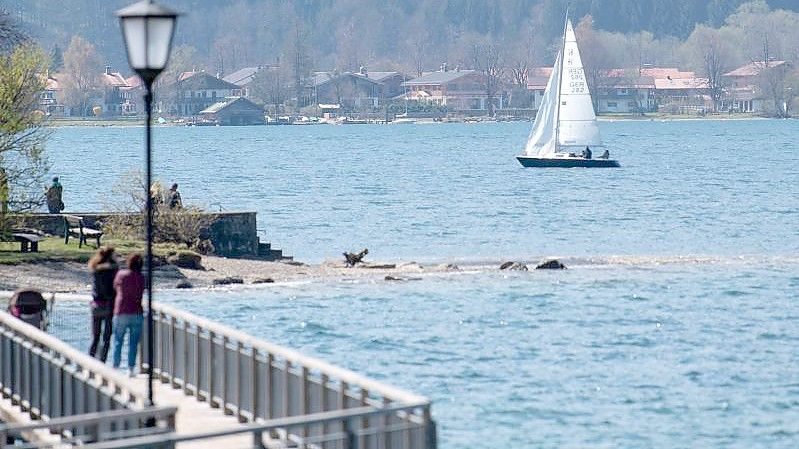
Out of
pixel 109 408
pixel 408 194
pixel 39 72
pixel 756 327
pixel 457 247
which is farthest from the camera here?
pixel 408 194

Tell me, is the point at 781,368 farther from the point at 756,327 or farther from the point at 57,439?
the point at 57,439

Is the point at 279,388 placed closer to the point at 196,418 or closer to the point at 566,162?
the point at 196,418

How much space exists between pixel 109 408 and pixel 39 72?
32.1m

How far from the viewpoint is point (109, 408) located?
16391 mm

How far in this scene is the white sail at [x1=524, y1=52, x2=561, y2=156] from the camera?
112 metres

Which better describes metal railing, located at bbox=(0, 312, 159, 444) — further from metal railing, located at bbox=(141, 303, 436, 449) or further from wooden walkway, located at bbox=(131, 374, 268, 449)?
metal railing, located at bbox=(141, 303, 436, 449)

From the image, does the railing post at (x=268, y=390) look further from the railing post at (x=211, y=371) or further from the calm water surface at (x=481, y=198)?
the calm water surface at (x=481, y=198)

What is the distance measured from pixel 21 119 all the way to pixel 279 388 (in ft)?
88.8

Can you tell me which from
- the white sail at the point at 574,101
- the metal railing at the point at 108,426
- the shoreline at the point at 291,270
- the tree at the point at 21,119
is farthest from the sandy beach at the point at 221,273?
the white sail at the point at 574,101

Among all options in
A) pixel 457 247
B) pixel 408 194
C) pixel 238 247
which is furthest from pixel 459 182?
pixel 238 247

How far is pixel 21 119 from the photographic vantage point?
43375 millimetres

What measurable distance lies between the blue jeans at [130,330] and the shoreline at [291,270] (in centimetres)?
1513

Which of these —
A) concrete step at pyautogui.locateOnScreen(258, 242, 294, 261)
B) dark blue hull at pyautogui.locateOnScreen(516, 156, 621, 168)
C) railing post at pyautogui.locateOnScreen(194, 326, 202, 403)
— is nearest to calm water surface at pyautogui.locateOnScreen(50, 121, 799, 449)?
concrete step at pyautogui.locateOnScreen(258, 242, 294, 261)

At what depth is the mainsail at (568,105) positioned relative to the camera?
365 ft
